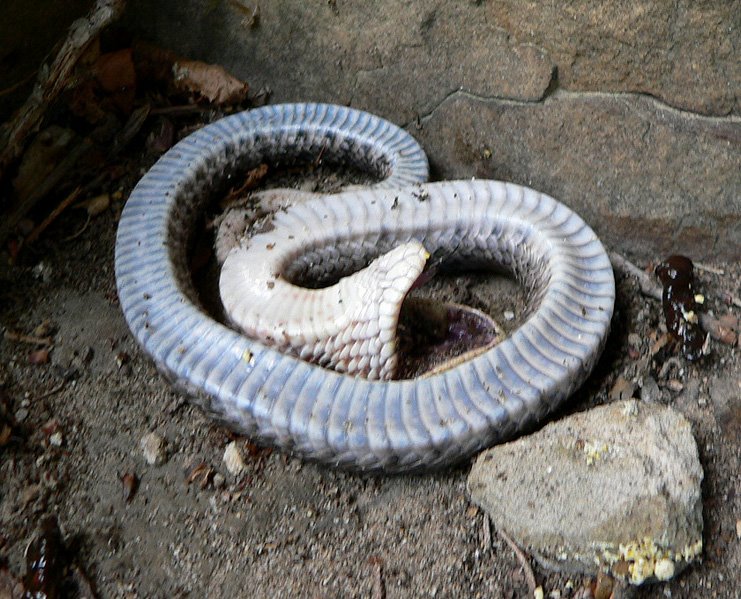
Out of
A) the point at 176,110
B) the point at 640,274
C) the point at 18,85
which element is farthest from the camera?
the point at 176,110

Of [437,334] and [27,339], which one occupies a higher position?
[27,339]

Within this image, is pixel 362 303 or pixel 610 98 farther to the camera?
pixel 610 98

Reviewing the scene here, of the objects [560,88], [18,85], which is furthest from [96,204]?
[560,88]

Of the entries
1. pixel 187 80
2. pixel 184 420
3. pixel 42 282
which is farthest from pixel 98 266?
pixel 187 80

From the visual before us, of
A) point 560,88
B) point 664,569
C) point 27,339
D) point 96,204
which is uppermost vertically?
point 560,88

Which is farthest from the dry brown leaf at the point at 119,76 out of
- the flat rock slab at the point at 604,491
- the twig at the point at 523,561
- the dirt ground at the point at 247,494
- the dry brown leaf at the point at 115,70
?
the twig at the point at 523,561

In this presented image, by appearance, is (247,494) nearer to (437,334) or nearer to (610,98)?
(437,334)

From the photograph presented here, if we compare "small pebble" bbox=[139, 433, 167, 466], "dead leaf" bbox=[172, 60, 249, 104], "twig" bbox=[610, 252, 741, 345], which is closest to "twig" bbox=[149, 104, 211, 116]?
"dead leaf" bbox=[172, 60, 249, 104]

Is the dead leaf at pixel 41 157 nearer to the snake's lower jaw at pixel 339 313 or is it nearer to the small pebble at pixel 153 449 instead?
the snake's lower jaw at pixel 339 313
